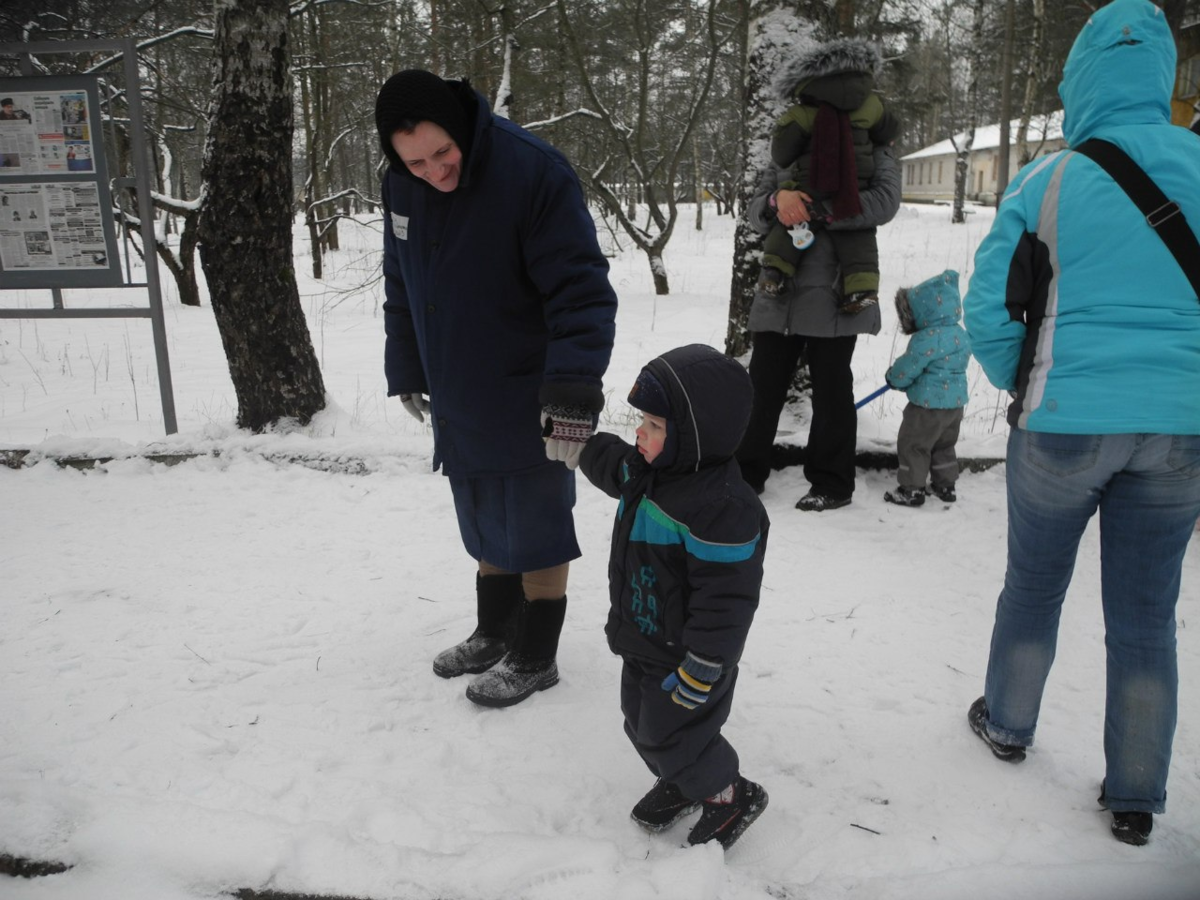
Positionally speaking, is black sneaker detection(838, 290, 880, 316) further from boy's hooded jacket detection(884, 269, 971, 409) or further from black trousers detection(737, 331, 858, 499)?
boy's hooded jacket detection(884, 269, 971, 409)

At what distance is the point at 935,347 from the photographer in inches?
152

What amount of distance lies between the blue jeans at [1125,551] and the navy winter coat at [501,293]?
115cm

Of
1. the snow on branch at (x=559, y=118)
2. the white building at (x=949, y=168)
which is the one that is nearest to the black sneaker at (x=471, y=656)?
the snow on branch at (x=559, y=118)

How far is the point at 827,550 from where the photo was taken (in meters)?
3.72

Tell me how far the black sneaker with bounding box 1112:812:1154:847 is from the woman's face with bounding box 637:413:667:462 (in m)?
1.53

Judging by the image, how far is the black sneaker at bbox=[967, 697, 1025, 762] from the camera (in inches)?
92.4

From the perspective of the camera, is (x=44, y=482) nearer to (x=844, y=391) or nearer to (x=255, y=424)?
(x=255, y=424)

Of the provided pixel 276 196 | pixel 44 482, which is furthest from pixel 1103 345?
pixel 44 482

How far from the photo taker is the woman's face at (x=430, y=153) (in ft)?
6.98

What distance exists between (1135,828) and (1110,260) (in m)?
1.41

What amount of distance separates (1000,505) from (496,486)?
108 inches

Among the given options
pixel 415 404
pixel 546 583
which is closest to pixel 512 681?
pixel 546 583

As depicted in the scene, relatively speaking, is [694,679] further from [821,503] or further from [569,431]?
[821,503]

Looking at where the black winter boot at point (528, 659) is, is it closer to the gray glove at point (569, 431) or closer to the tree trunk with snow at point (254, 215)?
the gray glove at point (569, 431)
